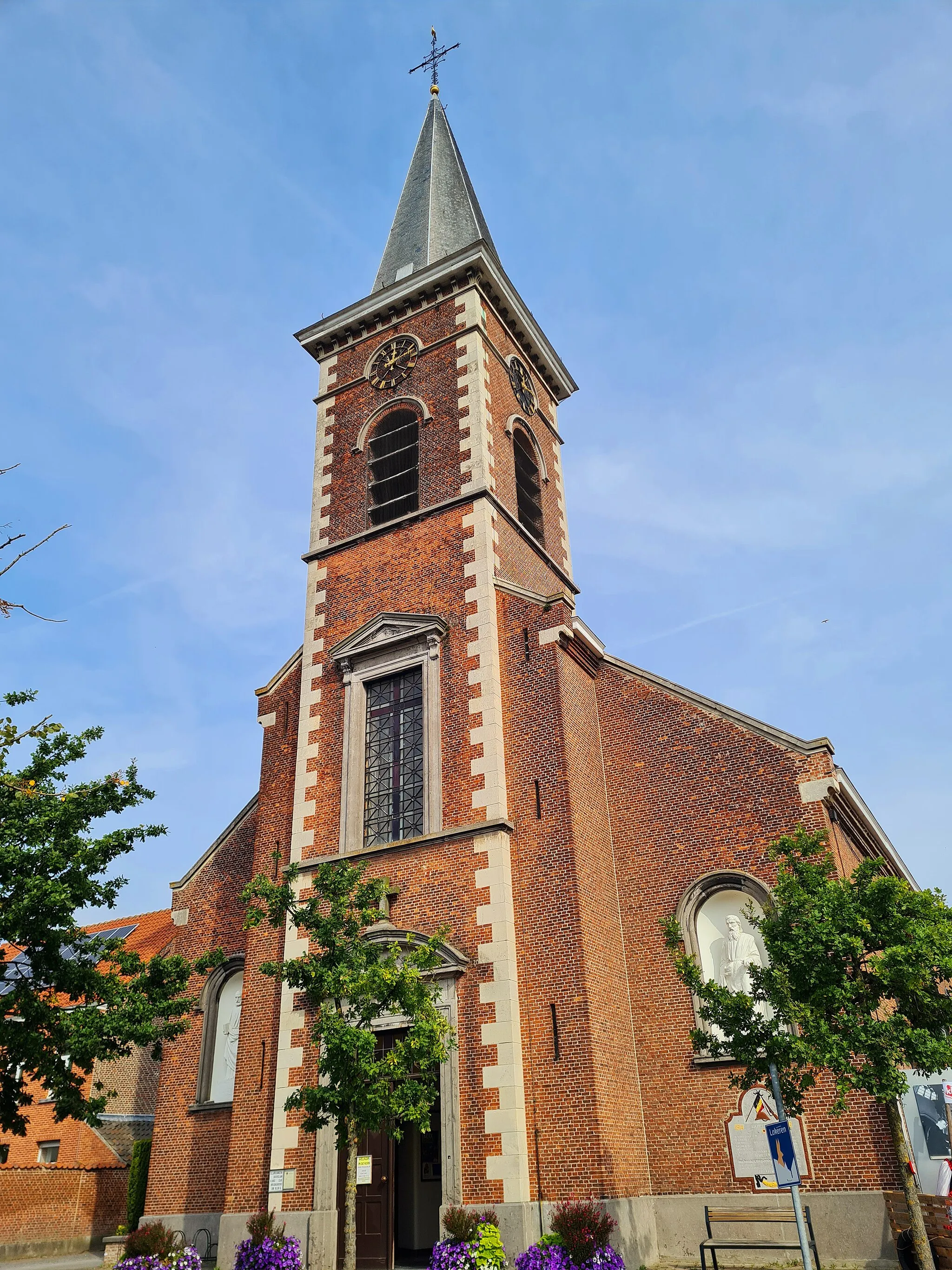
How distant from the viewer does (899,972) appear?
11.2 metres

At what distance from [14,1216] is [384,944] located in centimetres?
1267

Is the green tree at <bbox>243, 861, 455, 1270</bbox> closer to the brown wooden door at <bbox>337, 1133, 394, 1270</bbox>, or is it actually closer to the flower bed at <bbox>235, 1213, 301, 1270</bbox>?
the brown wooden door at <bbox>337, 1133, 394, 1270</bbox>

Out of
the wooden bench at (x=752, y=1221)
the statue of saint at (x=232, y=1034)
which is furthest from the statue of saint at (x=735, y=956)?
the statue of saint at (x=232, y=1034)

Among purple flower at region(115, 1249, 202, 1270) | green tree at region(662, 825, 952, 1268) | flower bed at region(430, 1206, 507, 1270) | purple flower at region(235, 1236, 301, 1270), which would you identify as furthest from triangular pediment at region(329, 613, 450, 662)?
purple flower at region(115, 1249, 202, 1270)

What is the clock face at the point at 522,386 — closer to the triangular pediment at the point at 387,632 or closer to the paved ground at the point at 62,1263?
the triangular pediment at the point at 387,632

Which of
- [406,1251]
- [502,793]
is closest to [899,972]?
[502,793]

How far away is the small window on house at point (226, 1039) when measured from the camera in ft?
59.8

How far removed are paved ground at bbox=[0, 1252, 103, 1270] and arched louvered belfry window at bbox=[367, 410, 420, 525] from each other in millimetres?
15845

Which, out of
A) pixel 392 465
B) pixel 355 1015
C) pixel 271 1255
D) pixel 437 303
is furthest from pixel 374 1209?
pixel 437 303

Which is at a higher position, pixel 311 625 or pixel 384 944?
pixel 311 625

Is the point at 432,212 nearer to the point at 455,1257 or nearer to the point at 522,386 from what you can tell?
the point at 522,386

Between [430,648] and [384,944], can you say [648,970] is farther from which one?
[430,648]

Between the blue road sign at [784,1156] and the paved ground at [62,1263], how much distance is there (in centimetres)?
1519

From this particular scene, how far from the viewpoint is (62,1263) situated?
2098 centimetres
